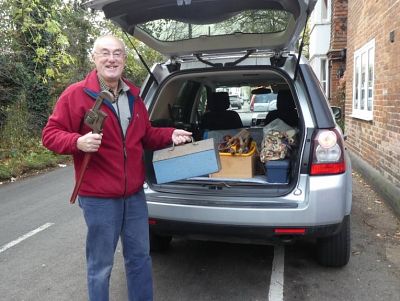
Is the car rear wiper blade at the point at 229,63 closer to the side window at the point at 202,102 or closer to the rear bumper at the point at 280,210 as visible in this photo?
the rear bumper at the point at 280,210

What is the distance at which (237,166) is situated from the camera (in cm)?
379

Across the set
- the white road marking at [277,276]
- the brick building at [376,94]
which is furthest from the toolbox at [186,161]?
the brick building at [376,94]

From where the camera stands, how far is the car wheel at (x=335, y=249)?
12.3 feet

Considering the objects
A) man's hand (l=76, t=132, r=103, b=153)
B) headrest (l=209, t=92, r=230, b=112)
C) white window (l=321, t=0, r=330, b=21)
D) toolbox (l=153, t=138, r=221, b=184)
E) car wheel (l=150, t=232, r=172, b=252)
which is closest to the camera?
man's hand (l=76, t=132, r=103, b=153)

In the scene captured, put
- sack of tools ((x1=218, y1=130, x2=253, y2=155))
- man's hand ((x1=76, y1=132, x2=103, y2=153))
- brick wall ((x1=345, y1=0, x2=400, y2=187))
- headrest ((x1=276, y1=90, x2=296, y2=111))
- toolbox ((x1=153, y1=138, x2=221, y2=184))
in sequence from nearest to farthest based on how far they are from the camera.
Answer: man's hand ((x1=76, y1=132, x2=103, y2=153)) < toolbox ((x1=153, y1=138, x2=221, y2=184)) < sack of tools ((x1=218, y1=130, x2=253, y2=155)) < headrest ((x1=276, y1=90, x2=296, y2=111)) < brick wall ((x1=345, y1=0, x2=400, y2=187))

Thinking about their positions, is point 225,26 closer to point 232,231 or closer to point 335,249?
point 232,231

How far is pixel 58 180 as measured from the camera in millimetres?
8945

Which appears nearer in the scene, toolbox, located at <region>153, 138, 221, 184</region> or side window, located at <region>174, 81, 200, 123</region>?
toolbox, located at <region>153, 138, 221, 184</region>

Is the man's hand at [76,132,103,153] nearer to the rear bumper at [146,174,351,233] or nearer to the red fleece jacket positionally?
the red fleece jacket

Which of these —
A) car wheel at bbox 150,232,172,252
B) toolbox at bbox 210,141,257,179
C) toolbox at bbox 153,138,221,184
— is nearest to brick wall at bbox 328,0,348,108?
car wheel at bbox 150,232,172,252

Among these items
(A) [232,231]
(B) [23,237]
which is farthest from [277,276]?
(B) [23,237]

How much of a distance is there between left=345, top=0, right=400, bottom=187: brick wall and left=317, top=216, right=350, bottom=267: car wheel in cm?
Answer: 225

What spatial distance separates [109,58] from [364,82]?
22.6ft

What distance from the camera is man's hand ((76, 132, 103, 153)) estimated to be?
8.26 ft
